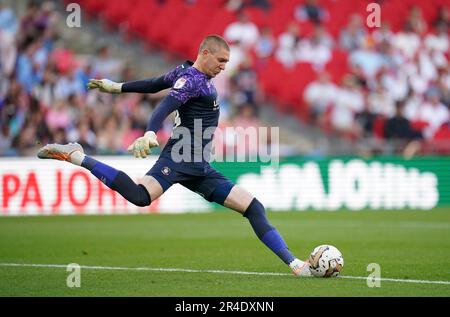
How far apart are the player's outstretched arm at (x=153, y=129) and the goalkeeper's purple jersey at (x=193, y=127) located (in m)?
0.35

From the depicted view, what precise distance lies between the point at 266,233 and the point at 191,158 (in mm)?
1087

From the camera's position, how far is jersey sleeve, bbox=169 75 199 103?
9.05 metres

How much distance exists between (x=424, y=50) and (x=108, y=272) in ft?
54.5

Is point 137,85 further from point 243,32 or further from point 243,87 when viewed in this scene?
point 243,32

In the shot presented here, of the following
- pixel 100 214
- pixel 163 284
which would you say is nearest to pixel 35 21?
pixel 100 214

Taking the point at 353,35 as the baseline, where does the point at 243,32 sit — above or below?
below

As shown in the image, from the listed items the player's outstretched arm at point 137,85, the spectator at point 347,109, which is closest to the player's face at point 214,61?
the player's outstretched arm at point 137,85

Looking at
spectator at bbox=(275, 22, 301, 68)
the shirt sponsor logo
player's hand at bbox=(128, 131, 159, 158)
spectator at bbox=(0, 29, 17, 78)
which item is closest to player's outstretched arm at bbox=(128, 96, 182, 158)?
player's hand at bbox=(128, 131, 159, 158)

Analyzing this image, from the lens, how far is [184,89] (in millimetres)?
9086

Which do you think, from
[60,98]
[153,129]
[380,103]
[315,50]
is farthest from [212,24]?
[153,129]

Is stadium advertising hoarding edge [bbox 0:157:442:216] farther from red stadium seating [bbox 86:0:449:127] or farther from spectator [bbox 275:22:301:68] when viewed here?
spectator [bbox 275:22:301:68]

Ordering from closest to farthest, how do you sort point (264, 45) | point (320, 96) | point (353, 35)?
point (320, 96) < point (264, 45) < point (353, 35)

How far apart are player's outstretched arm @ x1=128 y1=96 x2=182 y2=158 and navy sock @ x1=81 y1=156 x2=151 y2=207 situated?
79cm

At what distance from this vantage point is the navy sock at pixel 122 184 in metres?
9.35
